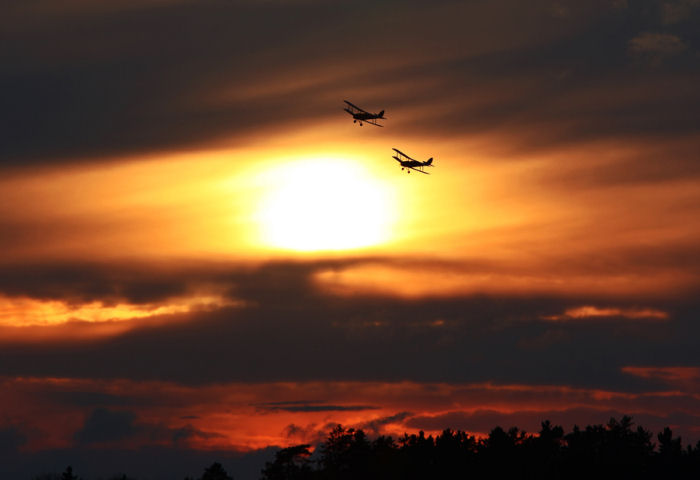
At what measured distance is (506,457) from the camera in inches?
7264

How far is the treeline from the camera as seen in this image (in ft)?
596

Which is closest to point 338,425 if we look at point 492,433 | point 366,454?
point 366,454

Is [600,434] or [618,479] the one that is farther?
[600,434]

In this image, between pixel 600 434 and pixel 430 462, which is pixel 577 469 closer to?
pixel 600 434

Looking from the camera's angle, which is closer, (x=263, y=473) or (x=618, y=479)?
(x=618, y=479)

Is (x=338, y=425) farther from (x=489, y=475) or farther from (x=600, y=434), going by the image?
(x=600, y=434)

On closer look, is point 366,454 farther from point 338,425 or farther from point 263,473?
point 263,473

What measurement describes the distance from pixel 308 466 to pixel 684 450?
65.6 metres

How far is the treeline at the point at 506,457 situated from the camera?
596 ft

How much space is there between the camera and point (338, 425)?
627ft

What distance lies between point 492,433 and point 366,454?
70.9ft

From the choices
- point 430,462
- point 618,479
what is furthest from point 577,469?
point 430,462

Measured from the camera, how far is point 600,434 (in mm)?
192750

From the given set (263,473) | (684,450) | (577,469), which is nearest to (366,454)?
(263,473)
